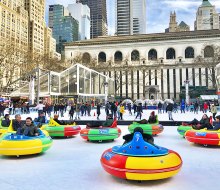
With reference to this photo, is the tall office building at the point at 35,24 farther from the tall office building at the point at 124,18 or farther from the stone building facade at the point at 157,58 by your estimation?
the tall office building at the point at 124,18

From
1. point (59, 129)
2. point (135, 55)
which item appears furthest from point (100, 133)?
point (135, 55)

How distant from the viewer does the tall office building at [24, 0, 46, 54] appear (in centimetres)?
10702

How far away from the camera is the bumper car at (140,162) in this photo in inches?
179

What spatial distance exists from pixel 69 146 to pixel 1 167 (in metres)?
3.15

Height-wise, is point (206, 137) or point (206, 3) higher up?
point (206, 3)

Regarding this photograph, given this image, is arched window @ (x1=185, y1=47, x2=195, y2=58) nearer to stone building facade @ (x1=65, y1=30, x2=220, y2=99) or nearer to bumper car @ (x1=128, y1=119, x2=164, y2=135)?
stone building facade @ (x1=65, y1=30, x2=220, y2=99)

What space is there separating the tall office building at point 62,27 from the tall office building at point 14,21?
5860cm

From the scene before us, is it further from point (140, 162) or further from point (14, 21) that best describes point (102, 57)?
point (140, 162)

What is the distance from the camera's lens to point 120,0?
16600 centimetres

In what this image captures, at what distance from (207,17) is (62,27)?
9439 cm

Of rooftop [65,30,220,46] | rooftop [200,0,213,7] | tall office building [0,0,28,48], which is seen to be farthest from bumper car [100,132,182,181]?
rooftop [200,0,213,7]

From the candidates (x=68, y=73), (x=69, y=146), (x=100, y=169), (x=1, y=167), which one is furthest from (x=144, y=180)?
(x=68, y=73)

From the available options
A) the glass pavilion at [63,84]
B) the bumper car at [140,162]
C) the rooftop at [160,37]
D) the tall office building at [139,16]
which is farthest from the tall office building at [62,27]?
the bumper car at [140,162]

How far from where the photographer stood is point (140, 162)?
181 inches
